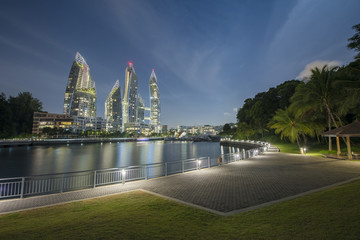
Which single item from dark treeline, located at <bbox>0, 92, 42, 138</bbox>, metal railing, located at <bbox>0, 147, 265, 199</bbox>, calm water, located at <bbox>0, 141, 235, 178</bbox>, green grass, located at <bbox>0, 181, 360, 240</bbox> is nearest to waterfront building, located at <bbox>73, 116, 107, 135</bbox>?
dark treeline, located at <bbox>0, 92, 42, 138</bbox>

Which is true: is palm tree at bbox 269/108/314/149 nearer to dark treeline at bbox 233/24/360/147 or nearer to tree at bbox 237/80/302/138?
Result: dark treeline at bbox 233/24/360/147

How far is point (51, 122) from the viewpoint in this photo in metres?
126

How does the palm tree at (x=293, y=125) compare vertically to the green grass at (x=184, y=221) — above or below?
above

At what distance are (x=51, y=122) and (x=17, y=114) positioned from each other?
2880 cm

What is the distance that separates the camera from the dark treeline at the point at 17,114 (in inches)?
3232

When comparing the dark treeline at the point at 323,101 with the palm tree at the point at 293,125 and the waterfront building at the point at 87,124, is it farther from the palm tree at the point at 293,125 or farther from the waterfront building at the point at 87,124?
the waterfront building at the point at 87,124

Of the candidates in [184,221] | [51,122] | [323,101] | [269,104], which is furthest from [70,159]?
[51,122]

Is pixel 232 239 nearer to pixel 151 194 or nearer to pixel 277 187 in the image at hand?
pixel 151 194

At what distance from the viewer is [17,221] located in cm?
598

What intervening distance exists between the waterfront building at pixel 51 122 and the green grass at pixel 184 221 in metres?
131

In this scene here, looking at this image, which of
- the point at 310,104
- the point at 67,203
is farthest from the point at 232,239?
the point at 310,104

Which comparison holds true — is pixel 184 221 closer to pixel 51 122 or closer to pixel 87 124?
pixel 51 122

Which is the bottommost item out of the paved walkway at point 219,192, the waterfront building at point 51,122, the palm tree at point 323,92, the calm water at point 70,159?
the calm water at point 70,159

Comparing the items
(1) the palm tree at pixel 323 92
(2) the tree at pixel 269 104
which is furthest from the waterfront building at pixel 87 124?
(1) the palm tree at pixel 323 92
